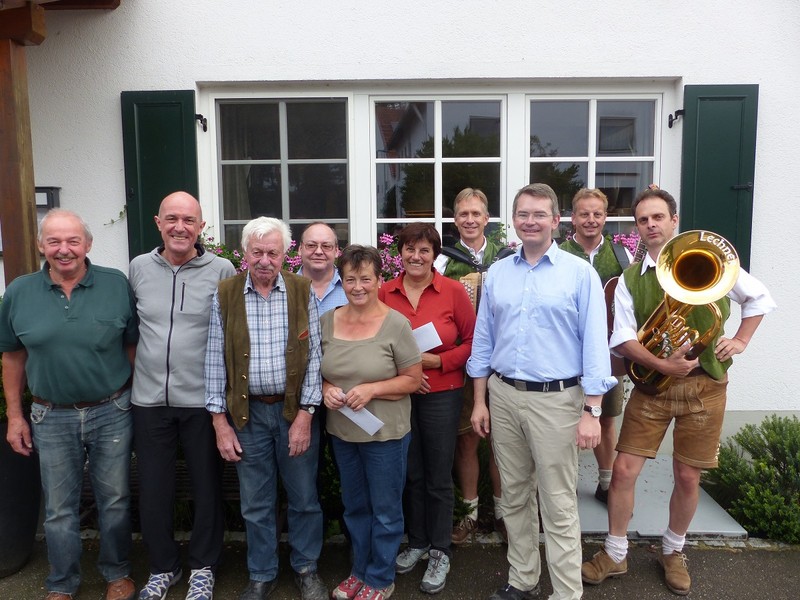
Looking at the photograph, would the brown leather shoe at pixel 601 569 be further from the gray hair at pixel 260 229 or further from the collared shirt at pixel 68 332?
the collared shirt at pixel 68 332

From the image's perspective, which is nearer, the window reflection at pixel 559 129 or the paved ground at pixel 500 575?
the paved ground at pixel 500 575

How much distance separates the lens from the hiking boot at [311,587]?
9.75 feet

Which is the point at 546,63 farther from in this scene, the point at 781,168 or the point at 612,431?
the point at 612,431

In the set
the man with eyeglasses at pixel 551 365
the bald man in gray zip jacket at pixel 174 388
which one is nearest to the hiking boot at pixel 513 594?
the man with eyeglasses at pixel 551 365

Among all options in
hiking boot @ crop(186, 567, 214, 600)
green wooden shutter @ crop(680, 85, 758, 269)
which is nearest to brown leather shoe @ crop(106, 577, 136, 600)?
hiking boot @ crop(186, 567, 214, 600)

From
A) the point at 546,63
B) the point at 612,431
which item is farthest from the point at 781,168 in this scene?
the point at 612,431

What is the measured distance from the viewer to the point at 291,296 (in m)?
2.76

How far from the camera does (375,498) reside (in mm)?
2812

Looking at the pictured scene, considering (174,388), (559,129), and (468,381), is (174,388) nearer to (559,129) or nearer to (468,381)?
(468,381)

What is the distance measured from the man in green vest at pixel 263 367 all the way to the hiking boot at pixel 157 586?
58cm

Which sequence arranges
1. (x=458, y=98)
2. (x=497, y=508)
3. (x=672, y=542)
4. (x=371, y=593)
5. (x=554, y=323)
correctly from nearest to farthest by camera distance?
(x=554, y=323) < (x=371, y=593) < (x=672, y=542) < (x=497, y=508) < (x=458, y=98)

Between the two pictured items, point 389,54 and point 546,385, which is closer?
point 546,385

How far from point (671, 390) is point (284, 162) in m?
3.35

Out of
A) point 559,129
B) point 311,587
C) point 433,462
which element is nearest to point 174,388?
point 311,587
